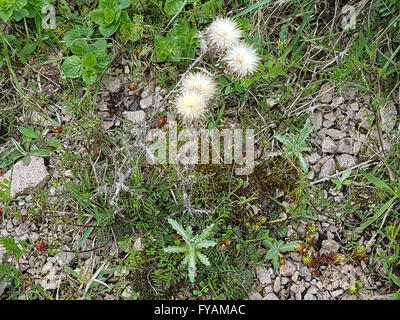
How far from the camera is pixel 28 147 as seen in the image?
3.01 m

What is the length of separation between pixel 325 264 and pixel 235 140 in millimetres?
1063

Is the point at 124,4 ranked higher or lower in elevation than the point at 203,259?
higher

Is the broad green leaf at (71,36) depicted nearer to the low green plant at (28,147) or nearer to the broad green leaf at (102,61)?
the broad green leaf at (102,61)

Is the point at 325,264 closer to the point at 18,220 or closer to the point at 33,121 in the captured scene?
the point at 18,220

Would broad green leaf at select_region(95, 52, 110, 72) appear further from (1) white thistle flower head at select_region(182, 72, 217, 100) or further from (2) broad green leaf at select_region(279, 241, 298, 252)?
(2) broad green leaf at select_region(279, 241, 298, 252)

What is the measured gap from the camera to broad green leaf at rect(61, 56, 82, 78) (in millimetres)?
3033

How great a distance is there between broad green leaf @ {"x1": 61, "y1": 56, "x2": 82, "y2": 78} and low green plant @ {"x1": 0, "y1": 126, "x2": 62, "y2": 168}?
508 millimetres

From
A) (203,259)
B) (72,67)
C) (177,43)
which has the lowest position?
(203,259)

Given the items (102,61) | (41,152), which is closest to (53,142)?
(41,152)

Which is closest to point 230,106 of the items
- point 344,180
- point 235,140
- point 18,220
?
point 235,140

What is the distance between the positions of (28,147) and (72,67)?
70 centimetres

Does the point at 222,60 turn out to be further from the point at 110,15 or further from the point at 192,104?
the point at 110,15

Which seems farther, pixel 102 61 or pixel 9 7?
pixel 102 61

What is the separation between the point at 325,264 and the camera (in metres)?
2.63
